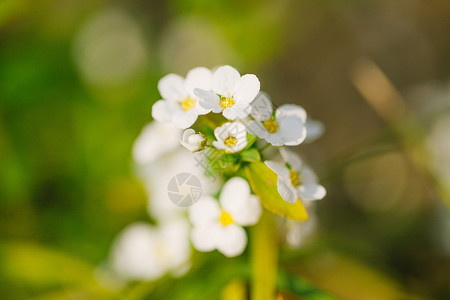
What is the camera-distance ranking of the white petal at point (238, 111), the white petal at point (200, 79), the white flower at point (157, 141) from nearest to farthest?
the white petal at point (238, 111) < the white petal at point (200, 79) < the white flower at point (157, 141)

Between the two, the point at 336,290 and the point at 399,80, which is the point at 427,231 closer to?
the point at 336,290

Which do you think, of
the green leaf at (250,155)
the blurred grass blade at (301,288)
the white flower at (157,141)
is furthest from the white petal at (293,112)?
the blurred grass blade at (301,288)

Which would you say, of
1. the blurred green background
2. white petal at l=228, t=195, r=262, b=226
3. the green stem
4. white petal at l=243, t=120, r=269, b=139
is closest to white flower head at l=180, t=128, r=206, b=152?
white petal at l=243, t=120, r=269, b=139

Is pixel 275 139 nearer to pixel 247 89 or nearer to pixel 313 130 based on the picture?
pixel 247 89

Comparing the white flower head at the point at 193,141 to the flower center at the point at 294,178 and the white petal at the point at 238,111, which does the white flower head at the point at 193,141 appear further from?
→ the flower center at the point at 294,178

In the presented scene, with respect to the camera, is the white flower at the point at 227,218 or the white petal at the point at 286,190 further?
the white flower at the point at 227,218

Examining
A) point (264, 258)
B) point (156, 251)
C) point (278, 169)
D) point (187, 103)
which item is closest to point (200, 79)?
point (187, 103)

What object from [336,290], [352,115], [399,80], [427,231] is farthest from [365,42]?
[336,290]
